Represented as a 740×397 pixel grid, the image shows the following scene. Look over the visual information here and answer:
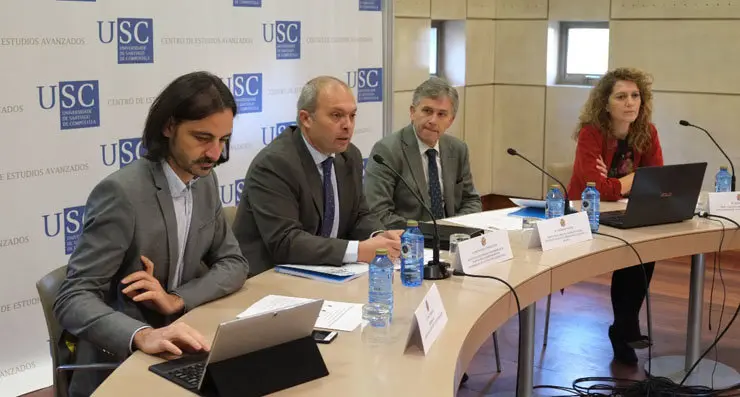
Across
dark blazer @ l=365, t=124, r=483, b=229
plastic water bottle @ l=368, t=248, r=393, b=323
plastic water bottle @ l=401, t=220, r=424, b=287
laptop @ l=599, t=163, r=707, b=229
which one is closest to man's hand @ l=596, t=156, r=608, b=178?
laptop @ l=599, t=163, r=707, b=229

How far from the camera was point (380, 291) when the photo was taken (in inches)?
92.4

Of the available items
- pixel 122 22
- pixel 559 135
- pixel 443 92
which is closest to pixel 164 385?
pixel 443 92

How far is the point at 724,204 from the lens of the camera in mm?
3754

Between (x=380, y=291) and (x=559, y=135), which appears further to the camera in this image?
(x=559, y=135)

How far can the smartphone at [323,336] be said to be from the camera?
212 cm

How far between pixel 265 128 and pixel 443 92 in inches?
52.4

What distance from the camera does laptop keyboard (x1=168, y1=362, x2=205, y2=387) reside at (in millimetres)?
1833

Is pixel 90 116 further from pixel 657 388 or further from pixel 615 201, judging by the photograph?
pixel 657 388

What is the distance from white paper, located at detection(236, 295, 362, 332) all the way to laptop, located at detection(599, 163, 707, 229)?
4.74 feet

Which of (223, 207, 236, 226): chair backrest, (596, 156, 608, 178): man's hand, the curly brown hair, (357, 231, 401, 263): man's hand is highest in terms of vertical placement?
the curly brown hair

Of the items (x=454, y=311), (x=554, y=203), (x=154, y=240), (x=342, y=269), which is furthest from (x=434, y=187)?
(x=154, y=240)

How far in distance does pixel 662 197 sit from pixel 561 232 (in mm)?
548

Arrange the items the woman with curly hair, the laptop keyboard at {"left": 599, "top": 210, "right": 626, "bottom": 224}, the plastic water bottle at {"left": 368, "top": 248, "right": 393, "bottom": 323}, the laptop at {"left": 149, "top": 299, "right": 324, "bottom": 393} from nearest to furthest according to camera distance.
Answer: the laptop at {"left": 149, "top": 299, "right": 324, "bottom": 393}, the plastic water bottle at {"left": 368, "top": 248, "right": 393, "bottom": 323}, the laptop keyboard at {"left": 599, "top": 210, "right": 626, "bottom": 224}, the woman with curly hair

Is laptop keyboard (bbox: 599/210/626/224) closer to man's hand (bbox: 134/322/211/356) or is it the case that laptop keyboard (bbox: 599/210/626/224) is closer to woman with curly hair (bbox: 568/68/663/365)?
woman with curly hair (bbox: 568/68/663/365)
